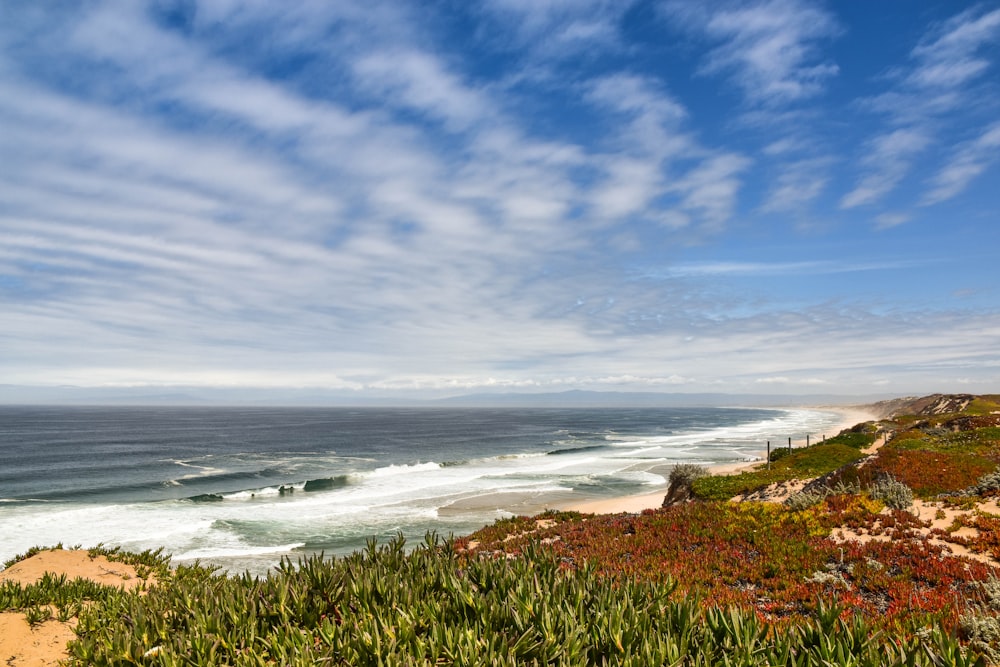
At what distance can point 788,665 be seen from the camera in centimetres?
516

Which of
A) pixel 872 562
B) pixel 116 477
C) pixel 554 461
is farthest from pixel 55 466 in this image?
pixel 872 562

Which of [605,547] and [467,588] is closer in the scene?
[467,588]

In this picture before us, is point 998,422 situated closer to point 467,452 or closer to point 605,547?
point 605,547

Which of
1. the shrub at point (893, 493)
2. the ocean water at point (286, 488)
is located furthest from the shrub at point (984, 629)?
the ocean water at point (286, 488)

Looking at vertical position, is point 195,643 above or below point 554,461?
above

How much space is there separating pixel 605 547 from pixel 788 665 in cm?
945

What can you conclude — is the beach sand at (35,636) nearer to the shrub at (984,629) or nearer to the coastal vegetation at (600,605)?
the coastal vegetation at (600,605)

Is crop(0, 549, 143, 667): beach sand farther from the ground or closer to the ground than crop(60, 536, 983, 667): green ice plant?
closer to the ground

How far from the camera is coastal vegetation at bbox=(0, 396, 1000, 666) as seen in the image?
514cm

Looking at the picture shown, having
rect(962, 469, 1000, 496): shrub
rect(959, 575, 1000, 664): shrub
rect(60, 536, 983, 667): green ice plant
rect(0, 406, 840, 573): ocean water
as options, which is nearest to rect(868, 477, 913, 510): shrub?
rect(962, 469, 1000, 496): shrub

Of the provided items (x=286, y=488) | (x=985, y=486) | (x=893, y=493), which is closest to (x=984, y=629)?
(x=893, y=493)

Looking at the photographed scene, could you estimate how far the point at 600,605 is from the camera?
5.86 m

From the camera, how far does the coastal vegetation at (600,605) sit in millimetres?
5137

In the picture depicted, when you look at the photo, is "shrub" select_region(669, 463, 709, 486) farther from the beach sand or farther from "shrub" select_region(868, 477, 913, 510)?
the beach sand
